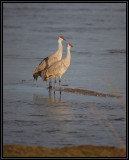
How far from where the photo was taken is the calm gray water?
339 inches

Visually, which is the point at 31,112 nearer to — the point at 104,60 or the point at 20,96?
the point at 20,96

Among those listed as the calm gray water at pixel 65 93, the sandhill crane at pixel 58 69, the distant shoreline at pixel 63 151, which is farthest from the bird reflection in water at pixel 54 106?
the distant shoreline at pixel 63 151

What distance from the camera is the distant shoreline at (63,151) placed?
7.00 m

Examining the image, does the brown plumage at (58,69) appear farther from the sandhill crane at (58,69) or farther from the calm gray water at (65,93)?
the calm gray water at (65,93)

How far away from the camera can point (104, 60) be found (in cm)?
1856

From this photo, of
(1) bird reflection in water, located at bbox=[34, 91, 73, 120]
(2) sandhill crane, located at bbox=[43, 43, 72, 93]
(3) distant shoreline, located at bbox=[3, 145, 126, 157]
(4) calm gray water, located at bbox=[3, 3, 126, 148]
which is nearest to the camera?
(3) distant shoreline, located at bbox=[3, 145, 126, 157]

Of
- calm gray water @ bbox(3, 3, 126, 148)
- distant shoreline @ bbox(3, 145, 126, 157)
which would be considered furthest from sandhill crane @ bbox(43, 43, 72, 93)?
distant shoreline @ bbox(3, 145, 126, 157)

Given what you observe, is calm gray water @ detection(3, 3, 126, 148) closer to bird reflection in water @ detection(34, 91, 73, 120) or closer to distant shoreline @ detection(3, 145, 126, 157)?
bird reflection in water @ detection(34, 91, 73, 120)

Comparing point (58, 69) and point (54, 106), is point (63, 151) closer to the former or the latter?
point (54, 106)

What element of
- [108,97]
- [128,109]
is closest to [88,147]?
[128,109]

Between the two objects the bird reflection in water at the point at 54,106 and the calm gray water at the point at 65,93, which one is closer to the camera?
the calm gray water at the point at 65,93

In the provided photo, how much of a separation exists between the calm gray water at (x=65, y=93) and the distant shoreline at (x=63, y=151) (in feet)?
1.61

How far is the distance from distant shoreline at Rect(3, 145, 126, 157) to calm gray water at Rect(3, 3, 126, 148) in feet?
1.61

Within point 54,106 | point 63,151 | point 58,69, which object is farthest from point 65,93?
point 63,151
